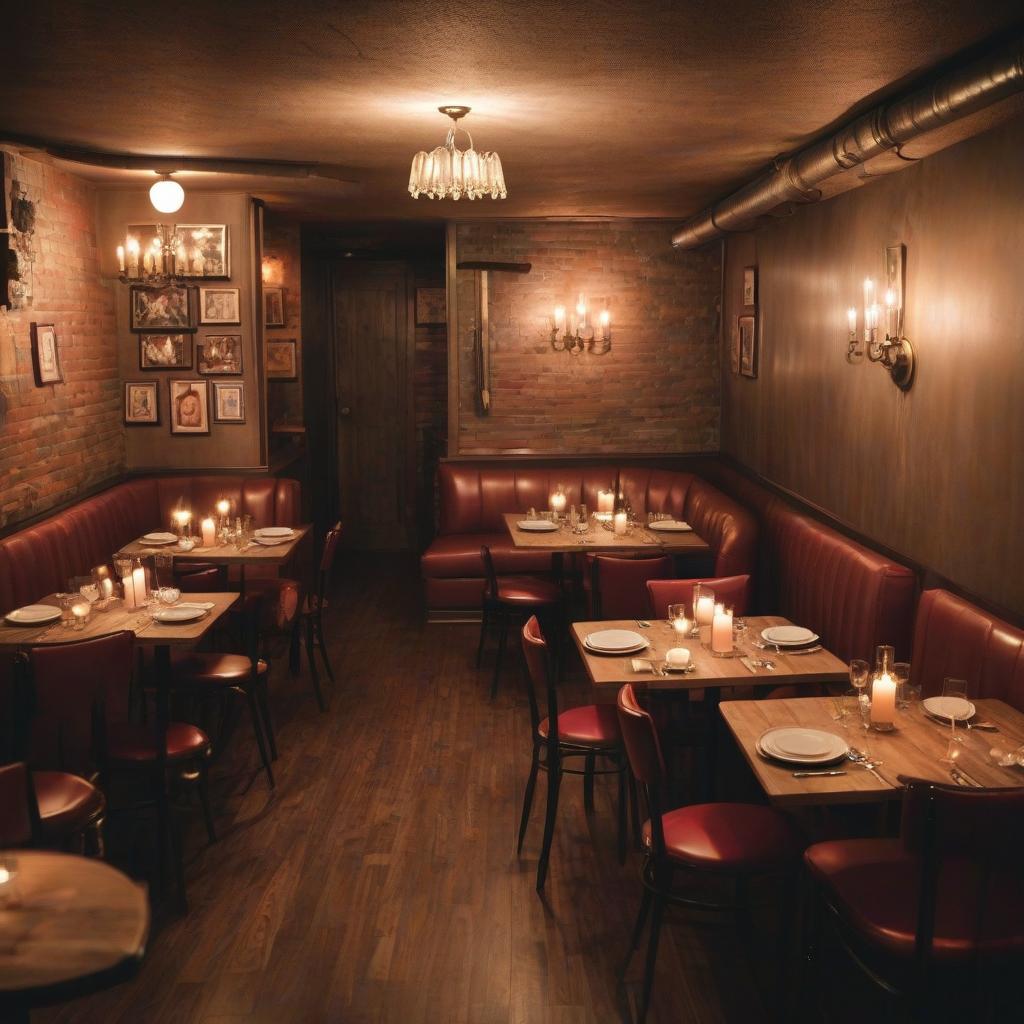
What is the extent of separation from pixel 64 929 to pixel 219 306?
6.18 m

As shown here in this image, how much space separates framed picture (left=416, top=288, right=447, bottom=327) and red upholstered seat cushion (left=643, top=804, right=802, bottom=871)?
7511 millimetres

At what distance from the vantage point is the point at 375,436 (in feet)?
35.9

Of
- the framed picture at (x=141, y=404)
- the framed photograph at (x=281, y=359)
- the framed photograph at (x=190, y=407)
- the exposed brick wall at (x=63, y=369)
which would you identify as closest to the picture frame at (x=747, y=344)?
the framed photograph at (x=281, y=359)

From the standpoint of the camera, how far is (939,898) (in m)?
3.07

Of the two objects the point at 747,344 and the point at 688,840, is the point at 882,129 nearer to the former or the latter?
the point at 688,840

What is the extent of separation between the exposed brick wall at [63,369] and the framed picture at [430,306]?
11.1 ft

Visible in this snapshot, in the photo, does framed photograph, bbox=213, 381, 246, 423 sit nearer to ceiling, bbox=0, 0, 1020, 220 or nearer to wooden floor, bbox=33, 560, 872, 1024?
ceiling, bbox=0, 0, 1020, 220

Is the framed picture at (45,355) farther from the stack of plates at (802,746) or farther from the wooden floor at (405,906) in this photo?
the stack of plates at (802,746)

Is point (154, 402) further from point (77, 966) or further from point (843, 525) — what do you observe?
point (77, 966)

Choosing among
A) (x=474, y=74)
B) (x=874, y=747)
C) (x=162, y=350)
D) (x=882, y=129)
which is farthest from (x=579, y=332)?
(x=874, y=747)

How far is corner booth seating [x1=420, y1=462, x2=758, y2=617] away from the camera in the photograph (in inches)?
318

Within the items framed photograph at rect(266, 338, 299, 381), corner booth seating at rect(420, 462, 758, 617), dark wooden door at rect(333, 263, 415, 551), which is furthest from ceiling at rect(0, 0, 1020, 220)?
dark wooden door at rect(333, 263, 415, 551)

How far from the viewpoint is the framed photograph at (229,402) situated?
802 centimetres

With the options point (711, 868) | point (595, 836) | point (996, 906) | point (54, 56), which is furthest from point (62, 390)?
point (996, 906)
